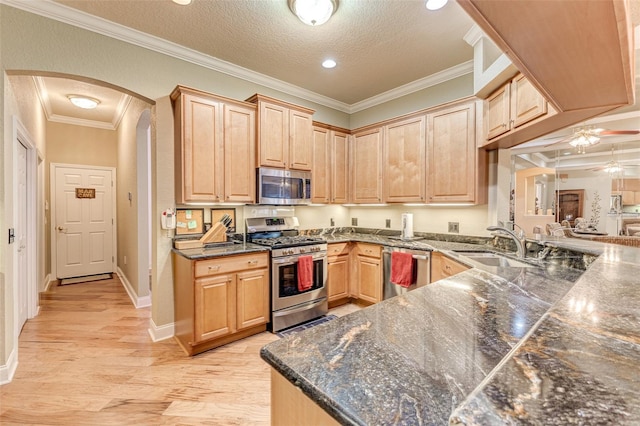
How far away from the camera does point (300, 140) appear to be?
3.71 metres

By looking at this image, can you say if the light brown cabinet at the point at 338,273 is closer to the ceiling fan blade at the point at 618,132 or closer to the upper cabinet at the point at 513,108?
the upper cabinet at the point at 513,108

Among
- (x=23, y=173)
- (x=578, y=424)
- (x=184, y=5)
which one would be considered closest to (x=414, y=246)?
(x=578, y=424)

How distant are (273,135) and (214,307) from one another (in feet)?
6.67

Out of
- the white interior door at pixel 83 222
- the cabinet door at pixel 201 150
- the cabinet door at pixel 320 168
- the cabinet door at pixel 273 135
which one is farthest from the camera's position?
the white interior door at pixel 83 222

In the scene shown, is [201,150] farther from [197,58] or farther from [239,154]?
[197,58]

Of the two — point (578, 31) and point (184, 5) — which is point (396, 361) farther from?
point (184, 5)

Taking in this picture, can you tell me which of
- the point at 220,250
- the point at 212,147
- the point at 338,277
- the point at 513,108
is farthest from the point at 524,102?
the point at 220,250

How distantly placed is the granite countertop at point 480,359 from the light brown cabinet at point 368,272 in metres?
2.32

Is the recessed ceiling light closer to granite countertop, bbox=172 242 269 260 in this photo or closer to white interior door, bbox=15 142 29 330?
granite countertop, bbox=172 242 269 260

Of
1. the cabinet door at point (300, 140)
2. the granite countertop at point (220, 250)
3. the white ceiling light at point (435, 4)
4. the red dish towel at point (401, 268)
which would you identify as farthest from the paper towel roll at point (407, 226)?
the white ceiling light at point (435, 4)

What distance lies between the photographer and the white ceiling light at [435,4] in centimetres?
231

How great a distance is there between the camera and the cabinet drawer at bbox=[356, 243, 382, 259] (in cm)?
364

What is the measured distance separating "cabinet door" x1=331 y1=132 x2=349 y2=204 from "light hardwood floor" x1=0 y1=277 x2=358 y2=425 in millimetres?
2190

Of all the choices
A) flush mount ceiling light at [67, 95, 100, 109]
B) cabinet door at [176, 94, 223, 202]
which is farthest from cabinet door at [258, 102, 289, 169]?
flush mount ceiling light at [67, 95, 100, 109]
